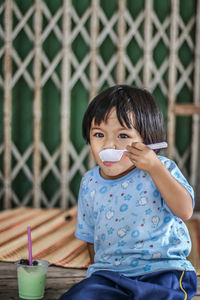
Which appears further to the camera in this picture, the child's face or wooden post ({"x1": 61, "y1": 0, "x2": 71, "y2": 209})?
wooden post ({"x1": 61, "y1": 0, "x2": 71, "y2": 209})

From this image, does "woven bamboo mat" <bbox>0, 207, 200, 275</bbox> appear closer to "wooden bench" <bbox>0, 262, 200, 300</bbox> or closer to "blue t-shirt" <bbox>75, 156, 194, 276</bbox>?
"wooden bench" <bbox>0, 262, 200, 300</bbox>

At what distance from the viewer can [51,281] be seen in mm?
1113

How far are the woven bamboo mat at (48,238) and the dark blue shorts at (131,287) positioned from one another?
45cm

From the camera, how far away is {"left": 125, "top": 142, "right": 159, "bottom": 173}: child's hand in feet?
2.62

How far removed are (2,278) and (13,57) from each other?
1624 millimetres

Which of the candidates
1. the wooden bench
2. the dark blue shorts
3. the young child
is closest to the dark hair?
the young child

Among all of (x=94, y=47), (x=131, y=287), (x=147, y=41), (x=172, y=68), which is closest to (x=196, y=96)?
(x=172, y=68)

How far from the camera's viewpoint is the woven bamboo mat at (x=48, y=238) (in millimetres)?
1343

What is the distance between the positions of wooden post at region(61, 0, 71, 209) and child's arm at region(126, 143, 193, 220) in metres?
1.63

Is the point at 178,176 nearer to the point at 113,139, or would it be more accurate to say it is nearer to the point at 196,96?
the point at 113,139

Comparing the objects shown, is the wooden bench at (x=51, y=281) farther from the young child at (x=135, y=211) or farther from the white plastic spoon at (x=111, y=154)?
the white plastic spoon at (x=111, y=154)

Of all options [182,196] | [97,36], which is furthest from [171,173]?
[97,36]

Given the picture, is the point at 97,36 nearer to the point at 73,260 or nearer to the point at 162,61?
the point at 162,61

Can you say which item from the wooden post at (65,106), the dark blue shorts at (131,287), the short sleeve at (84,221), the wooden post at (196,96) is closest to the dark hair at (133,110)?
the short sleeve at (84,221)
